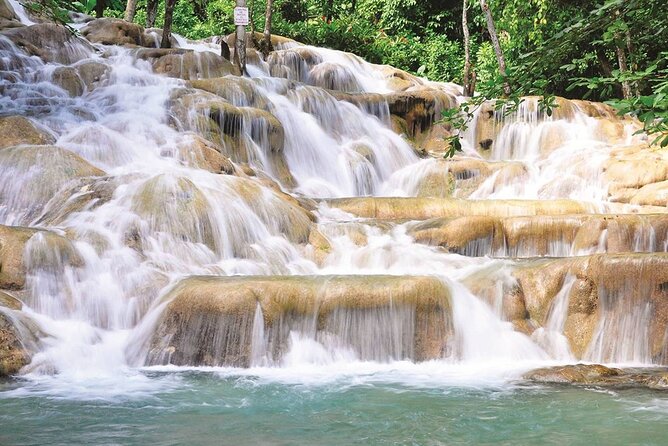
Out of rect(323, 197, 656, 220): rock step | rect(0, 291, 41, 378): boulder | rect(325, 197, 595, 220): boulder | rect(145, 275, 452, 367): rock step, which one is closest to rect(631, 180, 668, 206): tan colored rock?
rect(323, 197, 656, 220): rock step

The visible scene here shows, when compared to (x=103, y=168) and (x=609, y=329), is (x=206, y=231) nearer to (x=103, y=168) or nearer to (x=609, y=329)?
(x=103, y=168)

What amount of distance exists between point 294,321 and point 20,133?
674cm

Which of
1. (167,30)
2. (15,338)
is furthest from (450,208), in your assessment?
(167,30)

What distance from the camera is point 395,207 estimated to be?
11.9m

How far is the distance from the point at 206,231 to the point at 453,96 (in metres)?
12.1

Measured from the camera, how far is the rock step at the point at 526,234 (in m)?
10.0

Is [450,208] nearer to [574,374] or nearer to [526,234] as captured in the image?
[526,234]

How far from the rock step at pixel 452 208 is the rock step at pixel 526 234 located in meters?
1.28

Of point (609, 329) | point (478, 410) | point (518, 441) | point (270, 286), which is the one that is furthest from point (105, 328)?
point (609, 329)

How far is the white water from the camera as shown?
730 cm

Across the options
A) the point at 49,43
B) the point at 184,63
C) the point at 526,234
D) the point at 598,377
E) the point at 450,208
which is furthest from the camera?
the point at 184,63

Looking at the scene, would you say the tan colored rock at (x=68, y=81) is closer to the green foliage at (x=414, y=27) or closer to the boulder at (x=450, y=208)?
the green foliage at (x=414, y=27)

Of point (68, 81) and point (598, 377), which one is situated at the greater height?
point (68, 81)

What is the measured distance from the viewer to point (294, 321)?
739 centimetres
